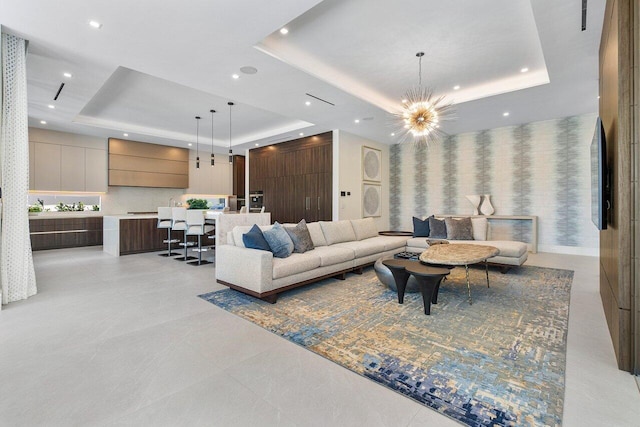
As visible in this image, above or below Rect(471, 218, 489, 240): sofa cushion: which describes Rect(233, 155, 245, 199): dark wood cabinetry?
above

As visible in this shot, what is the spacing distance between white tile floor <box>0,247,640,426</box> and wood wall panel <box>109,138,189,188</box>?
Result: 5990 millimetres

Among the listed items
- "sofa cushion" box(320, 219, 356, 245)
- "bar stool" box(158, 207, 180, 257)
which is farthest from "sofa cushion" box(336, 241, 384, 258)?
"bar stool" box(158, 207, 180, 257)

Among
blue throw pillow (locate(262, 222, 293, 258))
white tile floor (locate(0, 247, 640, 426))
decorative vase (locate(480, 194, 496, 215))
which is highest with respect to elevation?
decorative vase (locate(480, 194, 496, 215))

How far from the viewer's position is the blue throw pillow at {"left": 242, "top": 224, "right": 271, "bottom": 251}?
371 cm

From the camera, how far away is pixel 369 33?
3.60 m

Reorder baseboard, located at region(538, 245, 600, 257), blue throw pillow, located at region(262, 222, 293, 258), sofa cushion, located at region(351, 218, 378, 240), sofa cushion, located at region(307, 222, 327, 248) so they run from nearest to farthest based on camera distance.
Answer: blue throw pillow, located at region(262, 222, 293, 258)
sofa cushion, located at region(307, 222, 327, 248)
sofa cushion, located at region(351, 218, 378, 240)
baseboard, located at region(538, 245, 600, 257)

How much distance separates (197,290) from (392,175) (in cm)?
703

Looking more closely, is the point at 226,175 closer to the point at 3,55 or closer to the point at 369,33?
the point at 3,55

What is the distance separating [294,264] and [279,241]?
0.44m

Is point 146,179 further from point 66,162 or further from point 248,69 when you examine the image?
point 248,69

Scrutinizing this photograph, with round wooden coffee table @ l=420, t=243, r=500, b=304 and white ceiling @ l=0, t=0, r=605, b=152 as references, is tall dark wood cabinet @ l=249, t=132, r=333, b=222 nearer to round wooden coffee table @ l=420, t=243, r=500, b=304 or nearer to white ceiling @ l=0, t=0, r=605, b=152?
white ceiling @ l=0, t=0, r=605, b=152

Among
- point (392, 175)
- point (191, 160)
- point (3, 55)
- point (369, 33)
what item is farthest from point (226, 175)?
point (369, 33)

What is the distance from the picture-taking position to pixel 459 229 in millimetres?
5879

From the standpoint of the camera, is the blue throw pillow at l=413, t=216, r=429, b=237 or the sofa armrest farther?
the blue throw pillow at l=413, t=216, r=429, b=237
